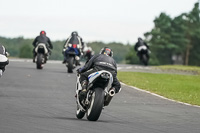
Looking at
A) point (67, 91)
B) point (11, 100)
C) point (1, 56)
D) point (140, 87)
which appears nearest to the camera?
point (1, 56)

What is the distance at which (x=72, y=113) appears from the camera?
14.5 m

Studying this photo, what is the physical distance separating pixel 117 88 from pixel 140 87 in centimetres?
1076

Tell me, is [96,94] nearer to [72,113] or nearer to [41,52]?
[72,113]

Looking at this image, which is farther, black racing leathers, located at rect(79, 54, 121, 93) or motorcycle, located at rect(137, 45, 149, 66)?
motorcycle, located at rect(137, 45, 149, 66)

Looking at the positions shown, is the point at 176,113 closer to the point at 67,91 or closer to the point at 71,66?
the point at 67,91

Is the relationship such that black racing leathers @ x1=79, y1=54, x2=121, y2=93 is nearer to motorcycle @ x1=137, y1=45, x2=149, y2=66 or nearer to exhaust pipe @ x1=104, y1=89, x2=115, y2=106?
exhaust pipe @ x1=104, y1=89, x2=115, y2=106

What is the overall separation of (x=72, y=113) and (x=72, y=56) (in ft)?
51.0

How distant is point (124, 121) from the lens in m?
13.2

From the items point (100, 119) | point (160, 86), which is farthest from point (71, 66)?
point (100, 119)

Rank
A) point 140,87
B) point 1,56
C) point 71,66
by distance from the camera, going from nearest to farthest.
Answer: point 1,56 < point 140,87 < point 71,66

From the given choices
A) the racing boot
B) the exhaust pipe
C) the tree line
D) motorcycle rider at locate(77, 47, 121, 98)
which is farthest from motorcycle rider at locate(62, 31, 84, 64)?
the tree line

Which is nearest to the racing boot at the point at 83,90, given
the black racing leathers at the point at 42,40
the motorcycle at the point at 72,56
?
the motorcycle at the point at 72,56

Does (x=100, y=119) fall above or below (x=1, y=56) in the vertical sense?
below

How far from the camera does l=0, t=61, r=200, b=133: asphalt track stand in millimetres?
11453
